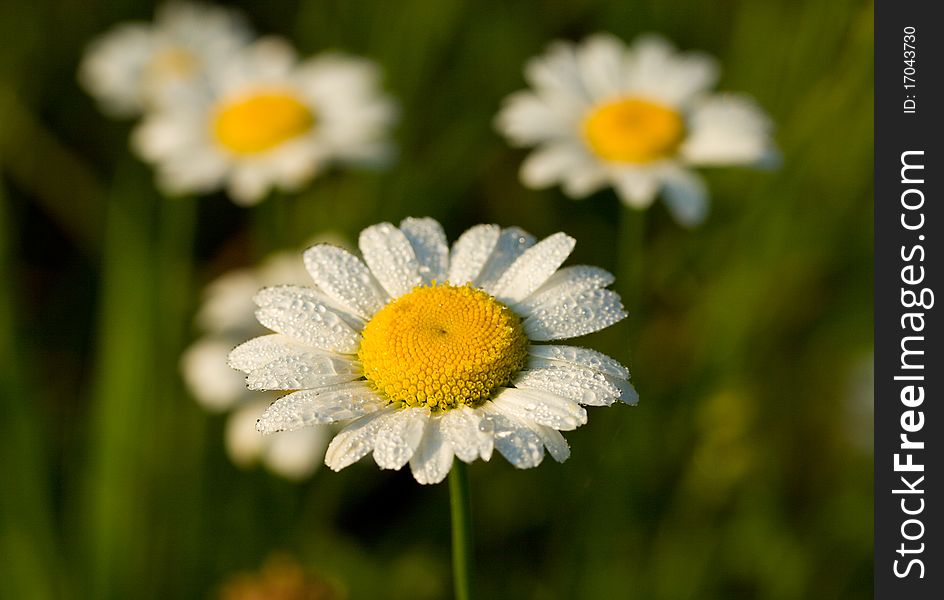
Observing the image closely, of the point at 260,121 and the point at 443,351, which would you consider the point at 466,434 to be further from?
the point at 260,121

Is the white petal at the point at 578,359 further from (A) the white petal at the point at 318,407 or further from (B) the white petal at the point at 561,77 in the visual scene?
(B) the white petal at the point at 561,77

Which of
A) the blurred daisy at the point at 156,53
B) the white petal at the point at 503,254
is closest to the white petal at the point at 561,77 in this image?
the white petal at the point at 503,254

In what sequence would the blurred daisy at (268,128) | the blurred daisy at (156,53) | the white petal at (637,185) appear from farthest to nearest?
the blurred daisy at (156,53)
the blurred daisy at (268,128)
the white petal at (637,185)

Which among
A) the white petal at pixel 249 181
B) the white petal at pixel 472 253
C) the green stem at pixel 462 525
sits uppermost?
the white petal at pixel 249 181

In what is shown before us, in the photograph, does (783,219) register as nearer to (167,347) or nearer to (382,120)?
(382,120)

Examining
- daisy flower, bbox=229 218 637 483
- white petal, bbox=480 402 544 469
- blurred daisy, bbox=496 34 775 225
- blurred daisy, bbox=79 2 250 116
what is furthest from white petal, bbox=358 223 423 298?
blurred daisy, bbox=79 2 250 116
